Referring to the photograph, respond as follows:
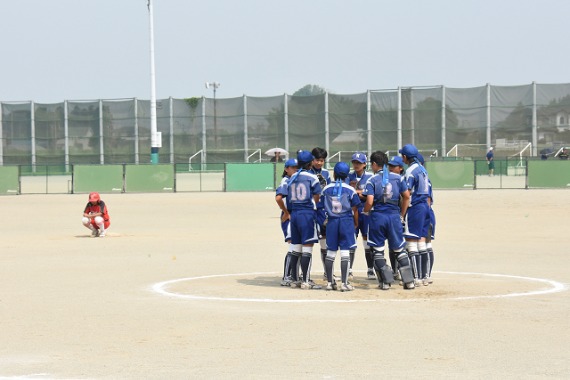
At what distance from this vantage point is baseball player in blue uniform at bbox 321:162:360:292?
12820mm

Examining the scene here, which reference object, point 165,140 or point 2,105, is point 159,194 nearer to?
point 165,140

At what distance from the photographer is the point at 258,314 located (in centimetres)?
1089

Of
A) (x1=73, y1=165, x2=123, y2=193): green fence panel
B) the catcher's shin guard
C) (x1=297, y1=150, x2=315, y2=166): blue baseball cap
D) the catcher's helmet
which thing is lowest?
the catcher's shin guard

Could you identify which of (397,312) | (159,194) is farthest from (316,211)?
(159,194)

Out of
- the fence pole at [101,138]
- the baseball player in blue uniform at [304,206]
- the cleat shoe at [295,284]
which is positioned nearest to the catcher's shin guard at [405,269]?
the baseball player in blue uniform at [304,206]

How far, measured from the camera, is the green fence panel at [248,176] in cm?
4591

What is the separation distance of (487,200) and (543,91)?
29811 mm

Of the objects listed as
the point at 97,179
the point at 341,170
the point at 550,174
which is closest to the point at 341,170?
the point at 341,170

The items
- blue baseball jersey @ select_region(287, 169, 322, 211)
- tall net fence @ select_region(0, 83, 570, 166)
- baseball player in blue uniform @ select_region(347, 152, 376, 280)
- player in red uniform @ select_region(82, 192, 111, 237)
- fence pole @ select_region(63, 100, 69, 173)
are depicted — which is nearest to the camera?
blue baseball jersey @ select_region(287, 169, 322, 211)

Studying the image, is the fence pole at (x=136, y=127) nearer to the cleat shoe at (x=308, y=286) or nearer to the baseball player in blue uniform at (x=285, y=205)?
the baseball player in blue uniform at (x=285, y=205)

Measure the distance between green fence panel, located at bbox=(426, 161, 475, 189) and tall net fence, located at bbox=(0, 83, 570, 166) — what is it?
17.9 metres

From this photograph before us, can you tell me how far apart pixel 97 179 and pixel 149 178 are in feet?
8.09

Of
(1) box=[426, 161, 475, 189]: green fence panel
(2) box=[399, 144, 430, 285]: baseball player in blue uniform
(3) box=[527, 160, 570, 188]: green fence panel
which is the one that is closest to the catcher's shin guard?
(2) box=[399, 144, 430, 285]: baseball player in blue uniform

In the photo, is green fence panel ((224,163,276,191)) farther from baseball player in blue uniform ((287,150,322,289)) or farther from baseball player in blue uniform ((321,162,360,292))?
baseball player in blue uniform ((321,162,360,292))
